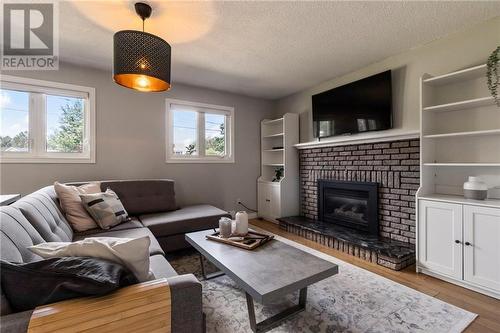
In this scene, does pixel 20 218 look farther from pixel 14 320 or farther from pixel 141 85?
pixel 141 85

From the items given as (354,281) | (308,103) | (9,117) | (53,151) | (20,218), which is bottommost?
(354,281)

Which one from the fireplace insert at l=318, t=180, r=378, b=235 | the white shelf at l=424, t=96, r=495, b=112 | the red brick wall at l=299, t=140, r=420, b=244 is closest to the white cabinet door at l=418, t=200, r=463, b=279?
the red brick wall at l=299, t=140, r=420, b=244

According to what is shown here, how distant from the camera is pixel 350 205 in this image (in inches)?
128

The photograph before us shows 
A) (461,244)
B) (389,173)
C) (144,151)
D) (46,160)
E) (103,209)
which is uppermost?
(144,151)

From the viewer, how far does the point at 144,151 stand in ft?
11.2

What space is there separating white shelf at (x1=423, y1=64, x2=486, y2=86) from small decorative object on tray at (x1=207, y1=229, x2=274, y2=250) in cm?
217

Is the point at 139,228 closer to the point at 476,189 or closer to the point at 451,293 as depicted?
the point at 451,293

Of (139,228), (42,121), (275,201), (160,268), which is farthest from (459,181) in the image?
(42,121)

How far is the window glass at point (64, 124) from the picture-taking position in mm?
2910

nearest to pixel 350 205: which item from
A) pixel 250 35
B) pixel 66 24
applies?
pixel 250 35

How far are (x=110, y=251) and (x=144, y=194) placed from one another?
2.18 metres

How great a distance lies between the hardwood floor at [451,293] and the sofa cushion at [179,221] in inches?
59.5

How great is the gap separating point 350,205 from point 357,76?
5.88 feet

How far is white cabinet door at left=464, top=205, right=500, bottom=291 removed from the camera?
1.78 metres
